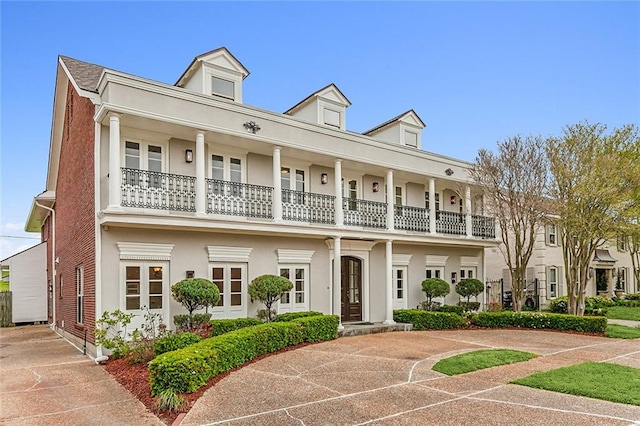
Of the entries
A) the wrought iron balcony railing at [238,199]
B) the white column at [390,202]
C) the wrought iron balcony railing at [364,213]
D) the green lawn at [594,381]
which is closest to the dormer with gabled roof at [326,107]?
the white column at [390,202]

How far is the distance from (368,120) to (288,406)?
18004 millimetres

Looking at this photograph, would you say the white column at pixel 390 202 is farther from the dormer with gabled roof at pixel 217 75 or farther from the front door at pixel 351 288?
the dormer with gabled roof at pixel 217 75

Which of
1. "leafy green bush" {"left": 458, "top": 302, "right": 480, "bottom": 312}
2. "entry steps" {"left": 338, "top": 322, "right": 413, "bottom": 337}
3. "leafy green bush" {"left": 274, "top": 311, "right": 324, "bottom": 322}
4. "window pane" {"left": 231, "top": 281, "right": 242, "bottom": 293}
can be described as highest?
"window pane" {"left": 231, "top": 281, "right": 242, "bottom": 293}

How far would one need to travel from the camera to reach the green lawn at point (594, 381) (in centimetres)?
769

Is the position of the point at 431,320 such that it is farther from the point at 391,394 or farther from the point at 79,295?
the point at 79,295

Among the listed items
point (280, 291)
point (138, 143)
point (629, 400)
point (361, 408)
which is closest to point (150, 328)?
point (280, 291)

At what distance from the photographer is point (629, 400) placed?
7363mm

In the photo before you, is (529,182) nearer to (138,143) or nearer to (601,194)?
(601,194)

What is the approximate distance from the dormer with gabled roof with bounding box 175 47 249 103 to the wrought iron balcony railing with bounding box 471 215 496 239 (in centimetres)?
1150

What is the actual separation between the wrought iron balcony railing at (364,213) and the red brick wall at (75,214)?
809cm

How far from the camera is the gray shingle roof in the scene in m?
12.9

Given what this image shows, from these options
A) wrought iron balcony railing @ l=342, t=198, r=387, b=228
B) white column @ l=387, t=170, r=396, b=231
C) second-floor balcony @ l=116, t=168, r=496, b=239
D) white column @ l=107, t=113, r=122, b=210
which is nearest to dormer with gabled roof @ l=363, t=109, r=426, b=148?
white column @ l=387, t=170, r=396, b=231

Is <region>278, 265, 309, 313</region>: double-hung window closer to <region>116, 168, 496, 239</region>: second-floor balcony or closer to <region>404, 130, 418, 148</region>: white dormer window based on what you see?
<region>116, 168, 496, 239</region>: second-floor balcony

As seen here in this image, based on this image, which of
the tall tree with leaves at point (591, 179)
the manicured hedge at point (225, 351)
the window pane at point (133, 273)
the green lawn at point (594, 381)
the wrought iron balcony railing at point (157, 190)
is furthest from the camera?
the tall tree with leaves at point (591, 179)
